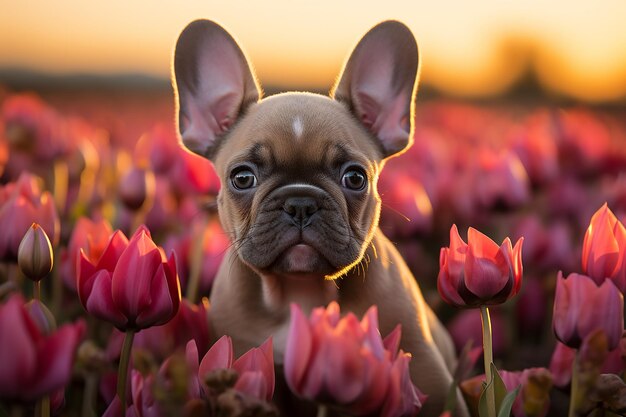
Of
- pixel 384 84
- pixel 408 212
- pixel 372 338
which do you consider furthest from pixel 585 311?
pixel 408 212

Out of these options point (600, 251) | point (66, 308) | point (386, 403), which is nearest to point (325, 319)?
point (386, 403)

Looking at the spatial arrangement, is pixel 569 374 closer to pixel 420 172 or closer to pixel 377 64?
pixel 377 64

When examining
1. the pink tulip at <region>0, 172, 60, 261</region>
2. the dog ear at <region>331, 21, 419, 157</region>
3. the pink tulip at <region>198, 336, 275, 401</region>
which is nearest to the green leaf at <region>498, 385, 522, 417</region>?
the pink tulip at <region>198, 336, 275, 401</region>

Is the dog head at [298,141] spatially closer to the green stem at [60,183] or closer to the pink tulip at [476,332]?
the pink tulip at [476,332]

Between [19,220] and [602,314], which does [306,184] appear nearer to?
[19,220]

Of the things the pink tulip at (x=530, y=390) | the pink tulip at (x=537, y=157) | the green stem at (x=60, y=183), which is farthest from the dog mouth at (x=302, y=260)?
the pink tulip at (x=537, y=157)

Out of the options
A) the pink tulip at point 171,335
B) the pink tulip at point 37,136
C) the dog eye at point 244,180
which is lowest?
the pink tulip at point 37,136
